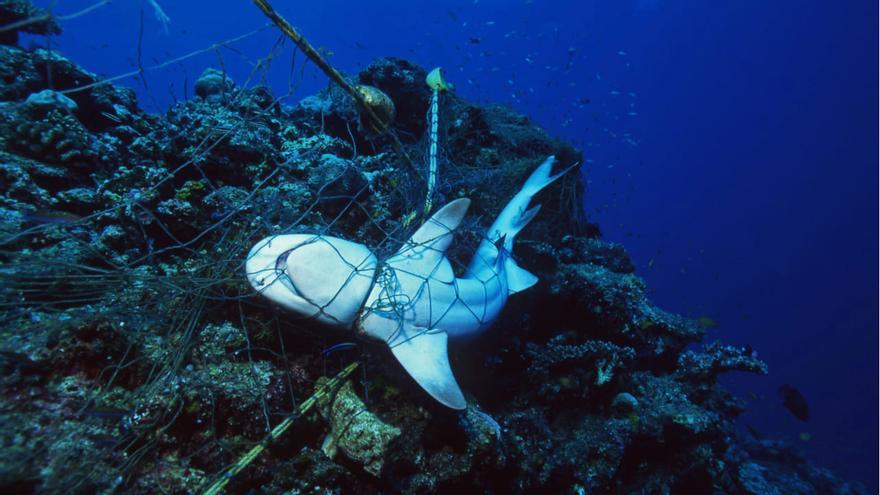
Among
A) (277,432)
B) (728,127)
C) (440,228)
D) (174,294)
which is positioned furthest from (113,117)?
(728,127)

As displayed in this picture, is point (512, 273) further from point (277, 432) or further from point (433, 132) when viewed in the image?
point (277, 432)

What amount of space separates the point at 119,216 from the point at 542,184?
17.6 feet

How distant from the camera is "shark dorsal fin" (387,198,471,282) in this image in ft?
11.7

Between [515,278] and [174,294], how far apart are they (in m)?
3.59

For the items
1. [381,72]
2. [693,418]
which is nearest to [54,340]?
[693,418]

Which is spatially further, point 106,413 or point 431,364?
point 431,364

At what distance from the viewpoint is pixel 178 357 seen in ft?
8.23

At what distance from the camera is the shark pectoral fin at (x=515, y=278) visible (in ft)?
15.3

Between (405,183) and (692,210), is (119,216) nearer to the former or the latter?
(405,183)

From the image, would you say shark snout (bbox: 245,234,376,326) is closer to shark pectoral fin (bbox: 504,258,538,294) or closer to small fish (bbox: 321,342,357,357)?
small fish (bbox: 321,342,357,357)

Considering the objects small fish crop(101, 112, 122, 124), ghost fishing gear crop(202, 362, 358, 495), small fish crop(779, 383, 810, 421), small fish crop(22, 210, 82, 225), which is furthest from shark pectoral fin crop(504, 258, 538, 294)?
small fish crop(779, 383, 810, 421)

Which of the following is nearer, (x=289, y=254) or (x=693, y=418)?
(x=289, y=254)

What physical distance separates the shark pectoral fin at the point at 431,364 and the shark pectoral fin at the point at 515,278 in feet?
4.74

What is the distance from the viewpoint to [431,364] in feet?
10.2
